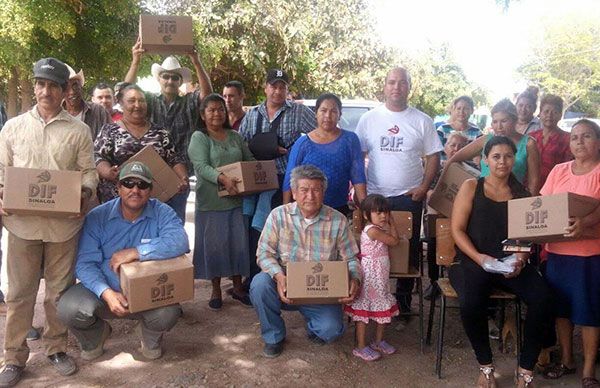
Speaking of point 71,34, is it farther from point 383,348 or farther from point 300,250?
point 383,348

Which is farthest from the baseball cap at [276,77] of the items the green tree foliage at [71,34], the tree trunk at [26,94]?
the tree trunk at [26,94]

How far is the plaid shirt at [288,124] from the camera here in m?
4.89

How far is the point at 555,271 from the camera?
12.0 feet

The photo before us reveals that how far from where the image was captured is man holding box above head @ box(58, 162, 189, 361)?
3525 mm

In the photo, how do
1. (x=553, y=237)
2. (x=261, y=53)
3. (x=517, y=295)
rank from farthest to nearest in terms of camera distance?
1. (x=261, y=53)
2. (x=517, y=295)
3. (x=553, y=237)

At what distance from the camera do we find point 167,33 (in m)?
4.61

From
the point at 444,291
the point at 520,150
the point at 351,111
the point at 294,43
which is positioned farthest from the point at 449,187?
the point at 294,43

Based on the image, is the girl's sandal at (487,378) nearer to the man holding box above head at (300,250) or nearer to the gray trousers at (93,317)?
the man holding box above head at (300,250)

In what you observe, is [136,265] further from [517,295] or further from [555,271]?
[555,271]

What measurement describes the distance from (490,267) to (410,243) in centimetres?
97

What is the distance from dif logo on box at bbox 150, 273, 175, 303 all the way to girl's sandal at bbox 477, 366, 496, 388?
211cm

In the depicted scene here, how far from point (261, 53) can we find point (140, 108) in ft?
37.0

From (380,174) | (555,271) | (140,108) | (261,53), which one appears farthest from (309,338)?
(261,53)

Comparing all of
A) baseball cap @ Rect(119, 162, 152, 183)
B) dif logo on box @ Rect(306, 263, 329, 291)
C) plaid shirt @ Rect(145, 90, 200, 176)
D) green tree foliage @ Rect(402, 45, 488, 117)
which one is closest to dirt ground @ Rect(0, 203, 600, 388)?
dif logo on box @ Rect(306, 263, 329, 291)
